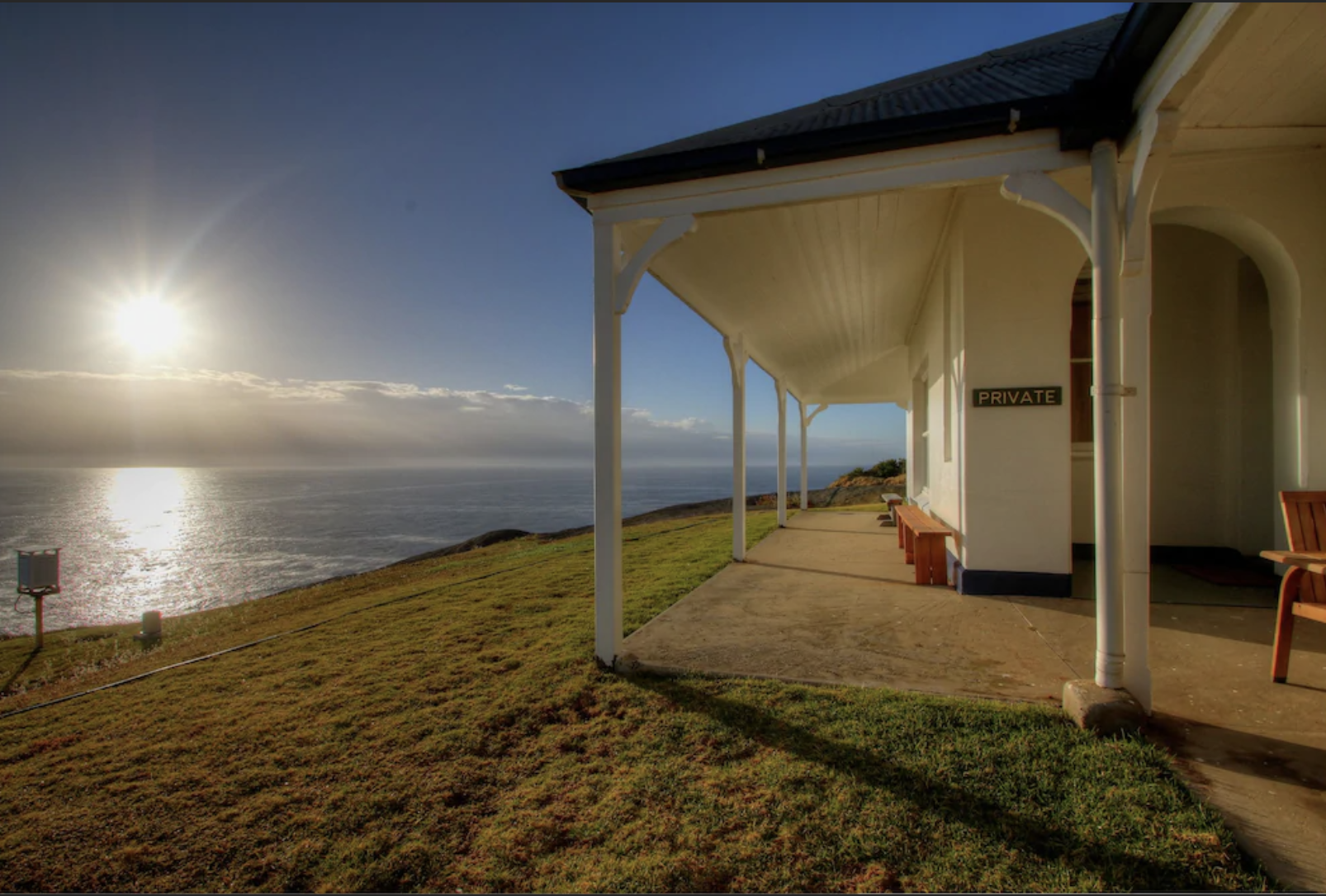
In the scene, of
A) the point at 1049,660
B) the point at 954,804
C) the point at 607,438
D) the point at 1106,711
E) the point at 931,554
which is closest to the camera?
the point at 954,804

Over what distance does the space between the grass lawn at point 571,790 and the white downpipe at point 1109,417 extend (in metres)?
0.50

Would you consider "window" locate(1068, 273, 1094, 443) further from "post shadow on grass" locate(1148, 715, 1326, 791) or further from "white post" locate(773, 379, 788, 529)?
"white post" locate(773, 379, 788, 529)

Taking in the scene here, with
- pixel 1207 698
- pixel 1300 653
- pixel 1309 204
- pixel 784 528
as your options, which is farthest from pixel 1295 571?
pixel 784 528

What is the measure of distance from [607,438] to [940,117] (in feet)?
8.18

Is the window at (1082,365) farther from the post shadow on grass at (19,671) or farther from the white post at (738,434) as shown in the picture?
the post shadow on grass at (19,671)

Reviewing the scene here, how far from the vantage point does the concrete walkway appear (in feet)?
7.10

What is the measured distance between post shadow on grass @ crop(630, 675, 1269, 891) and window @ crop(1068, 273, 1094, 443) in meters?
5.06

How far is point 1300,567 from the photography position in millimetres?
2906

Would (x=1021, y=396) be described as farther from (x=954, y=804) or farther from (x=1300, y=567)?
(x=954, y=804)

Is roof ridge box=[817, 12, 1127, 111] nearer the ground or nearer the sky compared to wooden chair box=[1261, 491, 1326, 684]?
nearer the sky

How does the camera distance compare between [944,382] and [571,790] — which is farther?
[944,382]

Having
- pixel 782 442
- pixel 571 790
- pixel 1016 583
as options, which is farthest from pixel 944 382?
pixel 571 790

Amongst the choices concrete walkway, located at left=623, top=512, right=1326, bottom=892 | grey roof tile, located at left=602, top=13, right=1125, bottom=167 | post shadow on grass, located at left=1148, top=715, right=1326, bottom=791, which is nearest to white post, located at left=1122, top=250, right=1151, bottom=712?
post shadow on grass, located at left=1148, top=715, right=1326, bottom=791

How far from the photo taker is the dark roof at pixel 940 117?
2.63m
